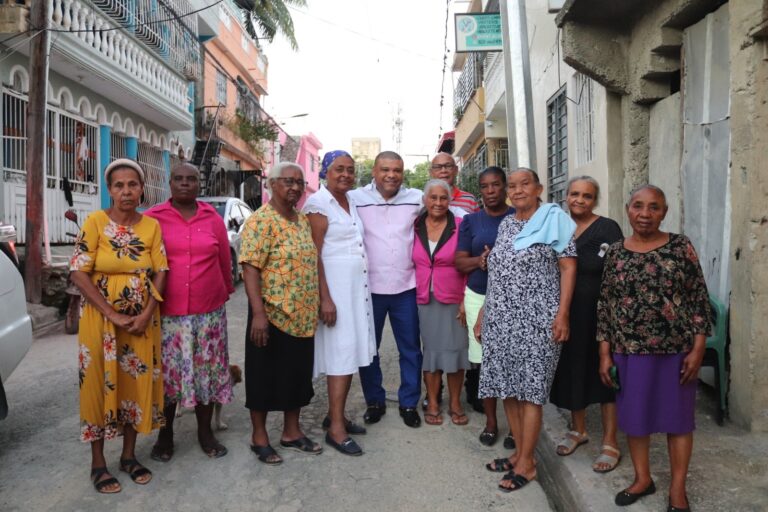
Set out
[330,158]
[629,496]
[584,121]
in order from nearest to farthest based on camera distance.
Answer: [629,496]
[330,158]
[584,121]

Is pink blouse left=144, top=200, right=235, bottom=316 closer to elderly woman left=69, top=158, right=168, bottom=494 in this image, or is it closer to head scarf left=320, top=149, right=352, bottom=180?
elderly woman left=69, top=158, right=168, bottom=494

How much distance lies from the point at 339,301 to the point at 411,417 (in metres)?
1.05

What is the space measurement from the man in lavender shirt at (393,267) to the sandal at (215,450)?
3.52ft

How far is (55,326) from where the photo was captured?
26.0 ft

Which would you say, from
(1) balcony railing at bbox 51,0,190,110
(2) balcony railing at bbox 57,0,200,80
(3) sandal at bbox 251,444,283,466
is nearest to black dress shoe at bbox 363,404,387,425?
(3) sandal at bbox 251,444,283,466

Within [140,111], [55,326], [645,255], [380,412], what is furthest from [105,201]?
[645,255]

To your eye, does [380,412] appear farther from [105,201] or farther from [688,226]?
[105,201]

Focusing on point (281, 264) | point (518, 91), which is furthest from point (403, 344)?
point (518, 91)

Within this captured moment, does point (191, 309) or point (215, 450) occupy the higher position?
point (191, 309)

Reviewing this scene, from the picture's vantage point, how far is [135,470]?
3.42m

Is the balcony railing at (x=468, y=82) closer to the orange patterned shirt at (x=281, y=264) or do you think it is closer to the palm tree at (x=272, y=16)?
the palm tree at (x=272, y=16)

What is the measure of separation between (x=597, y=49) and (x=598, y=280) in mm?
2930

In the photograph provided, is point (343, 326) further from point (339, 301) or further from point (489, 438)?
point (489, 438)

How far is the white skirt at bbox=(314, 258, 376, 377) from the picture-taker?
13.0ft
